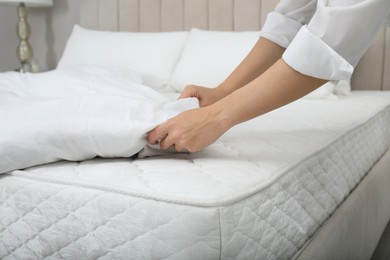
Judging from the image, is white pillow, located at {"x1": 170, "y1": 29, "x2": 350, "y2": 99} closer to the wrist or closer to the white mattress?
the white mattress

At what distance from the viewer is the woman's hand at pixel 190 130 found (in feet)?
2.60

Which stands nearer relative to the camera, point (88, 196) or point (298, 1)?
point (88, 196)

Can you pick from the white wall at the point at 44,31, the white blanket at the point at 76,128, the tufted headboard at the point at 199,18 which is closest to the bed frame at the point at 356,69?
the tufted headboard at the point at 199,18

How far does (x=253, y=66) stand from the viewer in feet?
3.87

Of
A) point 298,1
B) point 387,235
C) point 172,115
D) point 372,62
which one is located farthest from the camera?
point 372,62

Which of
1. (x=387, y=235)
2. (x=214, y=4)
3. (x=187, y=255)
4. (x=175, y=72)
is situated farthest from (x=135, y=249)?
(x=214, y=4)

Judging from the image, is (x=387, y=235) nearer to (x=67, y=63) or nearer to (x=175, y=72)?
(x=175, y=72)

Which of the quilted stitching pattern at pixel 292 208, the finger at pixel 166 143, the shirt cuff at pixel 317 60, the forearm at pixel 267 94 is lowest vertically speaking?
the quilted stitching pattern at pixel 292 208

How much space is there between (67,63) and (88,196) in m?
1.85

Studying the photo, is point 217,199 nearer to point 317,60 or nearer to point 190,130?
point 190,130

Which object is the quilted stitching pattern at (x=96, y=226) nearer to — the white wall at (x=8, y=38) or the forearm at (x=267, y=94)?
the forearm at (x=267, y=94)

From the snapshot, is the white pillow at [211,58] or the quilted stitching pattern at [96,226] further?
the white pillow at [211,58]

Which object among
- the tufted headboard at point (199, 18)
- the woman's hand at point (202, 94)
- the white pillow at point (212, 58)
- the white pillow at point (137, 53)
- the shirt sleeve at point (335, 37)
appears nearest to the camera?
the shirt sleeve at point (335, 37)

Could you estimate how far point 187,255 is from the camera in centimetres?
62
